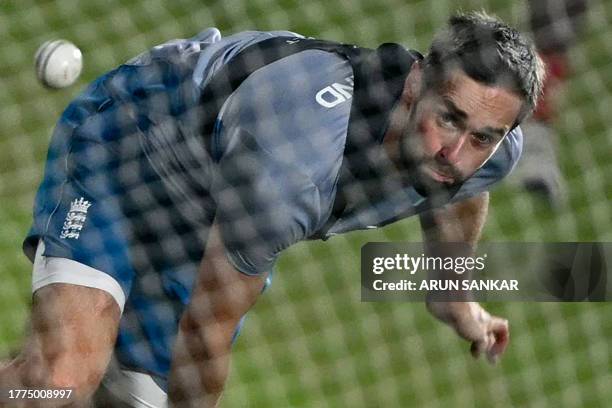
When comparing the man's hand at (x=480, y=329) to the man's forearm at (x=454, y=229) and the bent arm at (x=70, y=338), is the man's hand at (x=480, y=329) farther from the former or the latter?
the bent arm at (x=70, y=338)

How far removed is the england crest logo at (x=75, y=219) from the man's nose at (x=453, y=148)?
26.3 inches

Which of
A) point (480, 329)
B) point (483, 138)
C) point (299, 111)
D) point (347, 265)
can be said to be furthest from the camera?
point (347, 265)

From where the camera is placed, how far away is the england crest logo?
7.77ft

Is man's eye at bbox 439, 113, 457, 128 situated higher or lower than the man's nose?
higher

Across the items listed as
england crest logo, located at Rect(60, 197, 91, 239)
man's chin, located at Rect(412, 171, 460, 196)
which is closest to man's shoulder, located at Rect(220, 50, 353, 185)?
man's chin, located at Rect(412, 171, 460, 196)

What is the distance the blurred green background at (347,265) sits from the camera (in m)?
3.14

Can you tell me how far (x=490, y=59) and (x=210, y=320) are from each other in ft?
2.21

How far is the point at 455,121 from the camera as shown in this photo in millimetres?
2279

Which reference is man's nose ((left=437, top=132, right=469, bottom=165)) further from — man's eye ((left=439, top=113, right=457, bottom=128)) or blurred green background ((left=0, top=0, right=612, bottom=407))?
A: blurred green background ((left=0, top=0, right=612, bottom=407))

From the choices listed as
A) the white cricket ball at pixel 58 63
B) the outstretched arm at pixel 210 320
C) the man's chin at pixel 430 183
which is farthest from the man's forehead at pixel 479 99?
the white cricket ball at pixel 58 63

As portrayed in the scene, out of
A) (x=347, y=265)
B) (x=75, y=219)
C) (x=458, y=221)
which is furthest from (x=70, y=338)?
(x=347, y=265)

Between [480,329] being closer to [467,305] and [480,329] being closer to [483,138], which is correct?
[467,305]

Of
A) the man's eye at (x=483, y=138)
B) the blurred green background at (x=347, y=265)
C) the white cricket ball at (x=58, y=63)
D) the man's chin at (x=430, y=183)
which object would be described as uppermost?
the white cricket ball at (x=58, y=63)

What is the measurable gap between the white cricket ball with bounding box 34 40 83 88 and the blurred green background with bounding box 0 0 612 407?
2.09 ft
